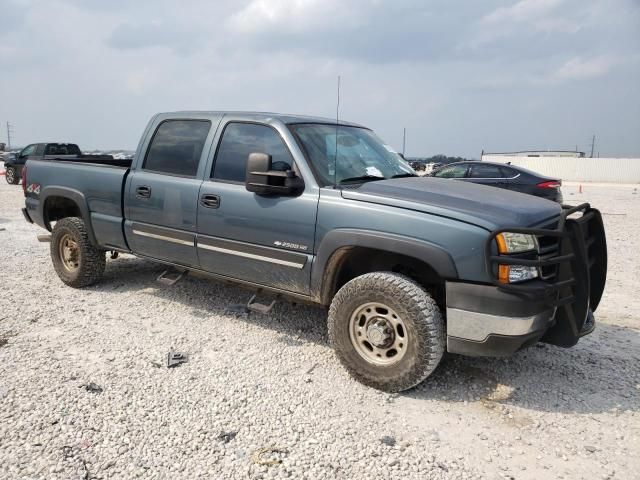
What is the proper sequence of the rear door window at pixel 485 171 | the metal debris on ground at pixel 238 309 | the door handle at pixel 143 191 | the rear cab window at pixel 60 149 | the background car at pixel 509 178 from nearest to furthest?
the door handle at pixel 143 191 < the metal debris on ground at pixel 238 309 < the background car at pixel 509 178 < the rear door window at pixel 485 171 < the rear cab window at pixel 60 149

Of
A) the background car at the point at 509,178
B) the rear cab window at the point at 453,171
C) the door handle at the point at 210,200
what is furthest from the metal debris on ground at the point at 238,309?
the rear cab window at the point at 453,171

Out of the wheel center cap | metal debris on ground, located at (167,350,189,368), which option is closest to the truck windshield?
the wheel center cap

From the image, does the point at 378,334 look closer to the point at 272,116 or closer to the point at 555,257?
the point at 555,257

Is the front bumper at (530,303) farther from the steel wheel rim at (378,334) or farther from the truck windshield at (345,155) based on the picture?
the truck windshield at (345,155)

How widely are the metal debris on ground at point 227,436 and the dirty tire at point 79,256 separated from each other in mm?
3203

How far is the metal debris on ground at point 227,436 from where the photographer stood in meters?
2.69

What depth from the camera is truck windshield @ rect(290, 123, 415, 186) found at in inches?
146

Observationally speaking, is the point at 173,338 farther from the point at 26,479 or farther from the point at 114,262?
the point at 114,262

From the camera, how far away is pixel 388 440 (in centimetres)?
275

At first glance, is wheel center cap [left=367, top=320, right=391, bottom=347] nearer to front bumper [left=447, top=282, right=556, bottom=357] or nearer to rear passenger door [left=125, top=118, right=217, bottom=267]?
front bumper [left=447, top=282, right=556, bottom=357]

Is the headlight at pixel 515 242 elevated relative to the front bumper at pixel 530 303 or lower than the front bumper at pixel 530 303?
elevated

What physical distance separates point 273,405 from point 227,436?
419mm

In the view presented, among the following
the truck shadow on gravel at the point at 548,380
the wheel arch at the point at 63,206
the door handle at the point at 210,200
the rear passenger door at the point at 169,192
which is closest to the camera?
the truck shadow on gravel at the point at 548,380

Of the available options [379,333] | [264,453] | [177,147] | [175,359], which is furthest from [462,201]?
[177,147]
